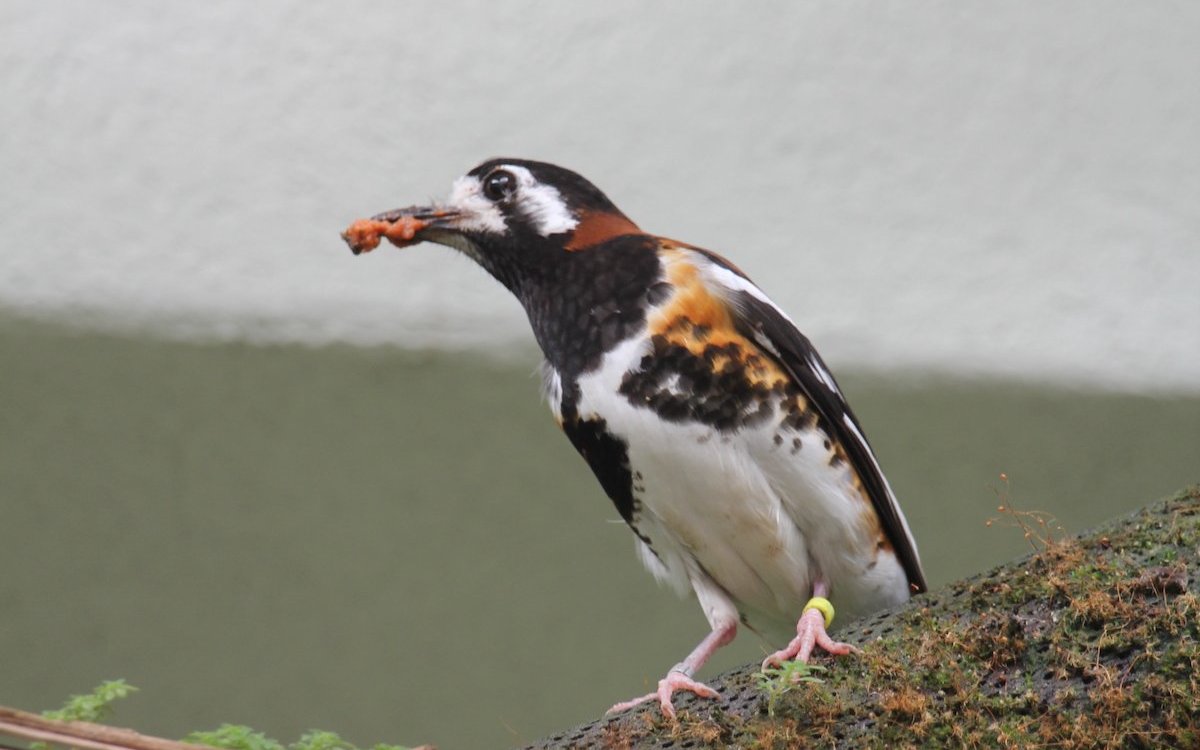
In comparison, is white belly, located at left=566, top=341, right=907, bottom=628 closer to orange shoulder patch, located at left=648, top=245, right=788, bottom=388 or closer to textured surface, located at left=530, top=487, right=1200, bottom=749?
orange shoulder patch, located at left=648, top=245, right=788, bottom=388

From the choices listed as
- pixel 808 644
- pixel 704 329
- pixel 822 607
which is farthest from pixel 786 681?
pixel 704 329

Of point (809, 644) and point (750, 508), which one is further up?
point (750, 508)

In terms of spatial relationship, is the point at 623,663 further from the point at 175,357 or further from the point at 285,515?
the point at 175,357

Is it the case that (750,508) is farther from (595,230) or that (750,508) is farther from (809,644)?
(595,230)

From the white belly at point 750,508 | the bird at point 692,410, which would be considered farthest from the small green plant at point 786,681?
the white belly at point 750,508

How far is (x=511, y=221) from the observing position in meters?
1.76

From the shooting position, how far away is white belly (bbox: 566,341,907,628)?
158 centimetres

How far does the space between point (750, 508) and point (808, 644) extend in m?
0.20

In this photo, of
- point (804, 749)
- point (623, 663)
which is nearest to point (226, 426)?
point (623, 663)

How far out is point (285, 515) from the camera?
335 cm

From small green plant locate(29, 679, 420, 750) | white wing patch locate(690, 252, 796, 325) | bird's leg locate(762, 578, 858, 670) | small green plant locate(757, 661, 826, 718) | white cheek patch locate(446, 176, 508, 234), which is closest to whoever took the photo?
small green plant locate(757, 661, 826, 718)

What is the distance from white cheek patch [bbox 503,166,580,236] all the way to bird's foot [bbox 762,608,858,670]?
563mm

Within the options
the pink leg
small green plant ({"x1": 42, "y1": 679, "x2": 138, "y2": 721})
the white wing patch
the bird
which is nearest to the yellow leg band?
the bird

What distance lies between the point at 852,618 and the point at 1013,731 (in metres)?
0.57
